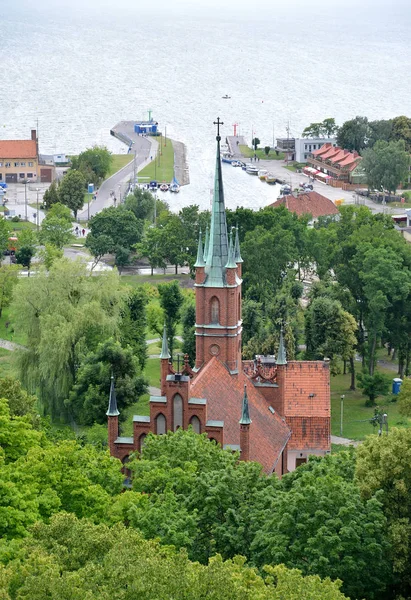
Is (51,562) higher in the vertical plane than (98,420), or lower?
higher

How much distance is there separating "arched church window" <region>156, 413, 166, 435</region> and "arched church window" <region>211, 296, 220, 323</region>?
7832 mm

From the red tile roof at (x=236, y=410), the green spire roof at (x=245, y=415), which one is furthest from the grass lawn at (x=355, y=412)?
the green spire roof at (x=245, y=415)

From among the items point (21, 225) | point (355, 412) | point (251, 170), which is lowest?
point (355, 412)

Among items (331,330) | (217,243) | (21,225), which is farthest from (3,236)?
(217,243)

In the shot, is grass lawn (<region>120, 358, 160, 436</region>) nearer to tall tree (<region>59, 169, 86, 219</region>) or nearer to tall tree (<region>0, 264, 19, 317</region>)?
tall tree (<region>0, 264, 19, 317</region>)

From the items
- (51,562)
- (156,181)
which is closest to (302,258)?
(51,562)

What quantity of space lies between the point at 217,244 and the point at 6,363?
2971 centimetres

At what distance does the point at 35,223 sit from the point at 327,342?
69.7m

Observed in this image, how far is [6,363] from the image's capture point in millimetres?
95500

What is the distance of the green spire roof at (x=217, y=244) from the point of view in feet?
228

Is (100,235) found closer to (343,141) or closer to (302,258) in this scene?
(302,258)

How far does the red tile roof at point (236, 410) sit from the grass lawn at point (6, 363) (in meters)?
19.4

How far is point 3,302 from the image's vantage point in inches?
4213

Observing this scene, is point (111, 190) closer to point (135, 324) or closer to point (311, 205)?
point (311, 205)
